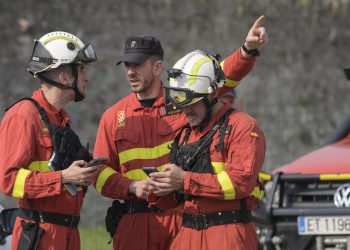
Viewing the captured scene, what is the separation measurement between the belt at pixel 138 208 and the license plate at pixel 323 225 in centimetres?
195

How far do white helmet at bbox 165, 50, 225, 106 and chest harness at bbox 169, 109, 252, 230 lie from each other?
229mm

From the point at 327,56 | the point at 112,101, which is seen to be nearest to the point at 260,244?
the point at 112,101

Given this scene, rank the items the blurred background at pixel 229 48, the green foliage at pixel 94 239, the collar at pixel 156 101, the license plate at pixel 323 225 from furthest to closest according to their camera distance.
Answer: the blurred background at pixel 229 48 → the green foliage at pixel 94 239 → the license plate at pixel 323 225 → the collar at pixel 156 101

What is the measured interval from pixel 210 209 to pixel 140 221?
3.31ft

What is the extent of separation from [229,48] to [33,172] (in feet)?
34.1

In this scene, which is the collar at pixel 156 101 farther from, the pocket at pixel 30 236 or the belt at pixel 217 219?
the pocket at pixel 30 236

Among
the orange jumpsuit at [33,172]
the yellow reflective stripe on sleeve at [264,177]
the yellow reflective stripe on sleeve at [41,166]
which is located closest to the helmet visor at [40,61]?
the orange jumpsuit at [33,172]

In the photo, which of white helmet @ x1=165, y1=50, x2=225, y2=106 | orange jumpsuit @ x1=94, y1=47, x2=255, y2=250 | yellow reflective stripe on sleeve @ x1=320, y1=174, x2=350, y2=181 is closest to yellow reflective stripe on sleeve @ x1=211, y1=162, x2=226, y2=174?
white helmet @ x1=165, y1=50, x2=225, y2=106

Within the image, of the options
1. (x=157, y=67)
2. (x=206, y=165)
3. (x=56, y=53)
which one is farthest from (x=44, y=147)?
(x=157, y=67)

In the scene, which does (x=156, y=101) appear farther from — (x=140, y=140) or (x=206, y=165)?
(x=206, y=165)

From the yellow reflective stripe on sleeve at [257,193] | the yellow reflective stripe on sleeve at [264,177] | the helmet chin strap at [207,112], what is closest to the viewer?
the helmet chin strap at [207,112]

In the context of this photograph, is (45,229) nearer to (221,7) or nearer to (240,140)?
(240,140)

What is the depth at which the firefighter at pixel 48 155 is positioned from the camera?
7.82 metres

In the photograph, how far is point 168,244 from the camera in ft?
28.7
